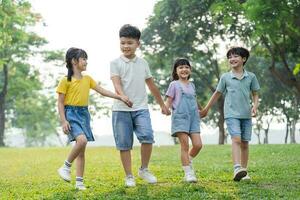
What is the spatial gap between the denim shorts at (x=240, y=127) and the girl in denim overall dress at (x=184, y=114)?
0.47 m

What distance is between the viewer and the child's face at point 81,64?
7.02m

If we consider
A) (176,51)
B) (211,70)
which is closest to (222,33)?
(176,51)

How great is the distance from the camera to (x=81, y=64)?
7027 millimetres

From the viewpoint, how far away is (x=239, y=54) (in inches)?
308

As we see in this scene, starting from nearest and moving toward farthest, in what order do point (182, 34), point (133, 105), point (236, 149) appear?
point (133, 105)
point (236, 149)
point (182, 34)

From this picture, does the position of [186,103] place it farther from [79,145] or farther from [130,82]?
[79,145]

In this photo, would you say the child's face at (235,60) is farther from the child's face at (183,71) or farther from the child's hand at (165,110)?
the child's hand at (165,110)

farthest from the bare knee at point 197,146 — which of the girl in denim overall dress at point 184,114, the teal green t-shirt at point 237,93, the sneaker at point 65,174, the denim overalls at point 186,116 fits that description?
the sneaker at point 65,174

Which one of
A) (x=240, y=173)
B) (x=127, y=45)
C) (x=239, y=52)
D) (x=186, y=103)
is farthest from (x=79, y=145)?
(x=239, y=52)

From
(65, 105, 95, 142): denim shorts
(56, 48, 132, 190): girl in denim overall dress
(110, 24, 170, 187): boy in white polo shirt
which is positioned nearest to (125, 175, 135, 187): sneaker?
(110, 24, 170, 187): boy in white polo shirt

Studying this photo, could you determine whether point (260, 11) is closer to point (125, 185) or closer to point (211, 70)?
point (125, 185)

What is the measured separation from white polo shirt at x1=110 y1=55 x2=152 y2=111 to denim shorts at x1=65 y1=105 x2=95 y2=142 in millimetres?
430

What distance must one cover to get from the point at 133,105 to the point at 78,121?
783mm

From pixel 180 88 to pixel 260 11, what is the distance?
5.34 m
